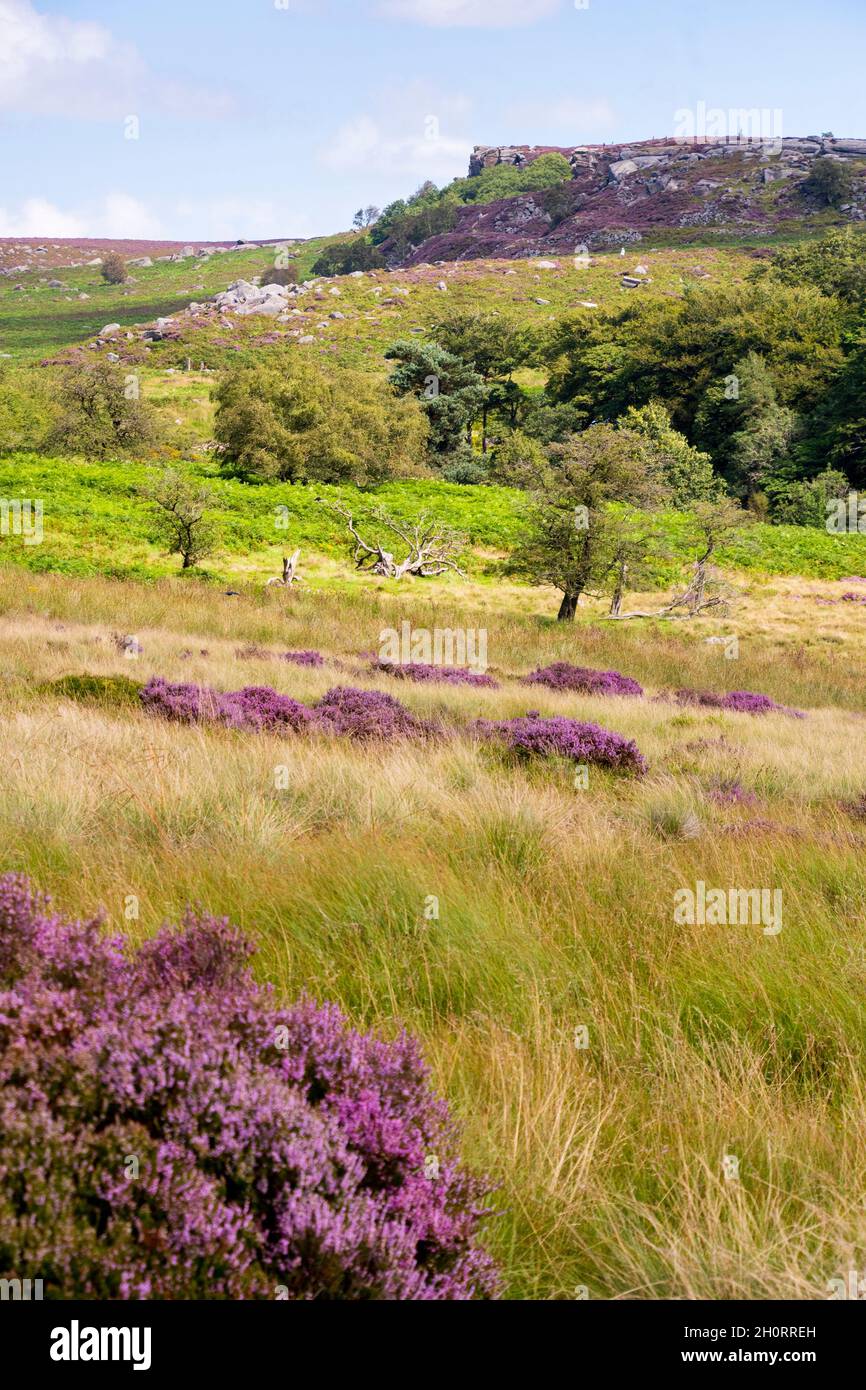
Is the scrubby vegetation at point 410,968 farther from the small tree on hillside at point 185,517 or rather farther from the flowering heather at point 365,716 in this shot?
the small tree on hillside at point 185,517

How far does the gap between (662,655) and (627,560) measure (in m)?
5.13

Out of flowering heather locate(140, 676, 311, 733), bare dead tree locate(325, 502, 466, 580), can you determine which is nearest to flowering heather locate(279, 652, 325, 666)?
flowering heather locate(140, 676, 311, 733)

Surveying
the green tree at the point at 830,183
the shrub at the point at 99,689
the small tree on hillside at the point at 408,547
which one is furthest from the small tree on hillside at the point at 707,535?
the green tree at the point at 830,183

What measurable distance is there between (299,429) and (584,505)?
2234 centimetres

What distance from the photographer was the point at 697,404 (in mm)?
54406

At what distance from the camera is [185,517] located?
23.9 meters

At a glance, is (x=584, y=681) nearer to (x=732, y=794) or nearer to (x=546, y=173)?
(x=732, y=794)

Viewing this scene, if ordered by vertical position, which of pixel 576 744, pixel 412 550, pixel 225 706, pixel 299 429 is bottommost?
pixel 576 744

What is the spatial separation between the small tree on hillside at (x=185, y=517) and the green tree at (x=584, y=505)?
9.62 meters

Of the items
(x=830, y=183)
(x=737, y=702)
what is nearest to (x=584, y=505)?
(x=737, y=702)

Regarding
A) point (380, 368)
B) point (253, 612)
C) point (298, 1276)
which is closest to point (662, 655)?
point (253, 612)

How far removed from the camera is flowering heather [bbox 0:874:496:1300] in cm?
126

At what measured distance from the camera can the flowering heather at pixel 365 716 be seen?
24.4 feet
